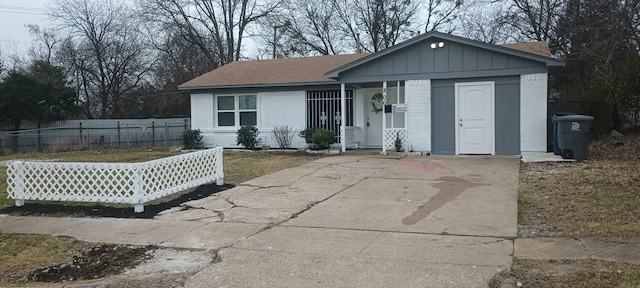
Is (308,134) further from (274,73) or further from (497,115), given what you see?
(497,115)

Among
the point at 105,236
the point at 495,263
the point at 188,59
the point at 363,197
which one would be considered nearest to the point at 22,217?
the point at 105,236

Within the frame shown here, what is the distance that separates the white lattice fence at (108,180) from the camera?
8719 millimetres

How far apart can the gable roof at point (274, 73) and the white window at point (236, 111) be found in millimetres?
732

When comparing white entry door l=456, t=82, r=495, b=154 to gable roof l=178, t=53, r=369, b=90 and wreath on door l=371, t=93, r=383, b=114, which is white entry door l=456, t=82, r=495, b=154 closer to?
wreath on door l=371, t=93, r=383, b=114

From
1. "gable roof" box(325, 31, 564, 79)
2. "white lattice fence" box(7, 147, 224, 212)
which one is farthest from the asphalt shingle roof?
"white lattice fence" box(7, 147, 224, 212)

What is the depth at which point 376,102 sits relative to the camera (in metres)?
18.4

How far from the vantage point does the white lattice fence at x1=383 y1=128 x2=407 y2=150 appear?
1608 cm

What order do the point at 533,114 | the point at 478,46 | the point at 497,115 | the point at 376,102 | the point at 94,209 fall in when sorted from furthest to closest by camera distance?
the point at 376,102 → the point at 497,115 → the point at 478,46 → the point at 533,114 → the point at 94,209

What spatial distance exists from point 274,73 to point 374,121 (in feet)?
15.6

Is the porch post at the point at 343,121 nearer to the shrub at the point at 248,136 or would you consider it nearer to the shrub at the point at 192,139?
the shrub at the point at 248,136

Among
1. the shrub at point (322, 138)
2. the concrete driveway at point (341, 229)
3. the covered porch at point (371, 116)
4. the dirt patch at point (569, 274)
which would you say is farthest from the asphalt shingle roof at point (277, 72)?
the dirt patch at point (569, 274)

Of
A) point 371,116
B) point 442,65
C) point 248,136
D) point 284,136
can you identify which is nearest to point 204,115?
point 248,136

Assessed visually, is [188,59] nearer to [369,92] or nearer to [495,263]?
[369,92]

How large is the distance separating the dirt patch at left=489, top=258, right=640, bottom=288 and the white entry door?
1054cm
